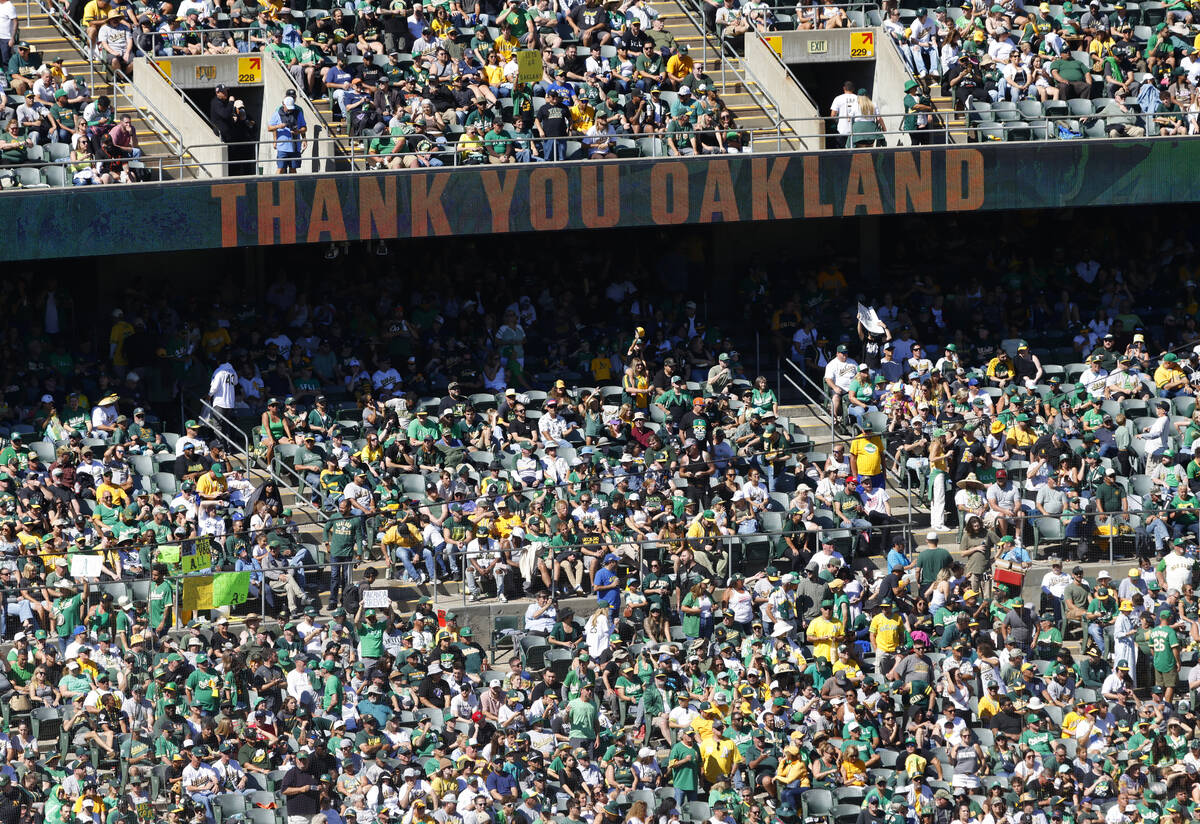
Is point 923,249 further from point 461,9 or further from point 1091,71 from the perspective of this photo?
point 461,9

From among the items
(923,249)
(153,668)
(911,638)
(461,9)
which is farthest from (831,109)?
(153,668)

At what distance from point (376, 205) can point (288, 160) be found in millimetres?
1048

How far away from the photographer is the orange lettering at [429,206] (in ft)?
85.2

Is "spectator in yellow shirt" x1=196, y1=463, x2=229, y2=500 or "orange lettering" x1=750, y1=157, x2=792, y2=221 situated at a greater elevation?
"orange lettering" x1=750, y1=157, x2=792, y2=221

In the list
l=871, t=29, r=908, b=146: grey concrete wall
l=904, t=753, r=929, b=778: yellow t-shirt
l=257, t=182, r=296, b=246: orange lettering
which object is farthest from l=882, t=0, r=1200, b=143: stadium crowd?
l=904, t=753, r=929, b=778: yellow t-shirt

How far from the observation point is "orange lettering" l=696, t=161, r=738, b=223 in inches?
1044

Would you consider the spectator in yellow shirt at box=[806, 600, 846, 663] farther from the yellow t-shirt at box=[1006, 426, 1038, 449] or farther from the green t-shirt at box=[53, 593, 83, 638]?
the green t-shirt at box=[53, 593, 83, 638]

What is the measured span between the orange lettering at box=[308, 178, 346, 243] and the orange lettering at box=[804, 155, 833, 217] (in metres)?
5.14

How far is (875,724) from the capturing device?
20.6 metres

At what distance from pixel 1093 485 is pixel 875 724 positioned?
4623mm

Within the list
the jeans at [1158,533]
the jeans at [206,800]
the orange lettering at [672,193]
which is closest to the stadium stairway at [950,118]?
the orange lettering at [672,193]

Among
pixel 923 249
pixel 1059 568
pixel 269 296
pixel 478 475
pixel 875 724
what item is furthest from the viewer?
pixel 923 249

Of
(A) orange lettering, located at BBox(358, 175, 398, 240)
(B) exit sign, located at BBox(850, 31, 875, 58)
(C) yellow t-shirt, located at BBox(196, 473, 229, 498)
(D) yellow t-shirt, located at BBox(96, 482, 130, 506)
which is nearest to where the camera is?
(D) yellow t-shirt, located at BBox(96, 482, 130, 506)

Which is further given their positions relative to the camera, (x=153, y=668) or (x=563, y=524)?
(x=563, y=524)
